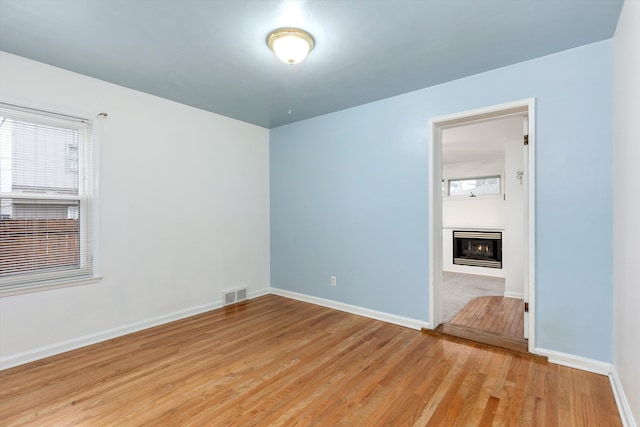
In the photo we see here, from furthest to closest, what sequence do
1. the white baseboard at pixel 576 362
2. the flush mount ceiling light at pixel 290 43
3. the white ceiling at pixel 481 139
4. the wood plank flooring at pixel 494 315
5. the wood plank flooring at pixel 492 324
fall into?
the white ceiling at pixel 481 139 → the wood plank flooring at pixel 494 315 → the wood plank flooring at pixel 492 324 → the white baseboard at pixel 576 362 → the flush mount ceiling light at pixel 290 43

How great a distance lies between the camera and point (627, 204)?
185 centimetres

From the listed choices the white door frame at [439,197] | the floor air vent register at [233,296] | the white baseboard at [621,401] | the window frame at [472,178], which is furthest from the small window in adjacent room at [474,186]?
the floor air vent register at [233,296]

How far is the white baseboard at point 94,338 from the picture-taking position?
8.33ft

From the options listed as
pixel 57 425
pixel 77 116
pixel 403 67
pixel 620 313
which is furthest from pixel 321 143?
pixel 57 425

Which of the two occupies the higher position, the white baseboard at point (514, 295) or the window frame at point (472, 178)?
the window frame at point (472, 178)

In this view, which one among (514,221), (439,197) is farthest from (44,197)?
(514,221)

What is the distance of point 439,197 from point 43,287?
386 centimetres

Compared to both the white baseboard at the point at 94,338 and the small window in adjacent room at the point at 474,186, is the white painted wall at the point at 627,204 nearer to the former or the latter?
the white baseboard at the point at 94,338

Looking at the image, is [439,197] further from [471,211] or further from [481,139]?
[471,211]

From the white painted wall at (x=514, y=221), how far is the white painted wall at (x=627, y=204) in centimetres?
235

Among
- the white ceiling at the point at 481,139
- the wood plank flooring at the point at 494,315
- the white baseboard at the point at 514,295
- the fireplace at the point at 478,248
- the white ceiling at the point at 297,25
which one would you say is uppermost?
the white ceiling at the point at 297,25

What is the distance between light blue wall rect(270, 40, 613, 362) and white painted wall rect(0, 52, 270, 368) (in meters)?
0.70

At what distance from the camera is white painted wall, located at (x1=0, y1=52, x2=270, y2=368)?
2.67 m

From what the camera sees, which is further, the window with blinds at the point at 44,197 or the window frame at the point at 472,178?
the window frame at the point at 472,178
